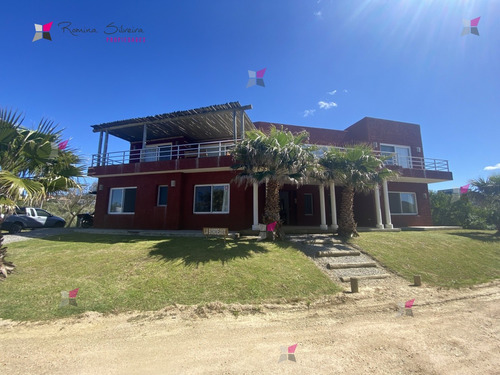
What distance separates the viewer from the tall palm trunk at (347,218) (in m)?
10.5

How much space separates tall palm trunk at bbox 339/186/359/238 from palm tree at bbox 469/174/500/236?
389 inches

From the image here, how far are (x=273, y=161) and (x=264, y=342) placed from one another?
623 centimetres

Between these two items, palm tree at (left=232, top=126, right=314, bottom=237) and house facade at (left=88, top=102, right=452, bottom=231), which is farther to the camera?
house facade at (left=88, top=102, right=452, bottom=231)

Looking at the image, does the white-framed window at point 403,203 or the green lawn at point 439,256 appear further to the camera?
the white-framed window at point 403,203

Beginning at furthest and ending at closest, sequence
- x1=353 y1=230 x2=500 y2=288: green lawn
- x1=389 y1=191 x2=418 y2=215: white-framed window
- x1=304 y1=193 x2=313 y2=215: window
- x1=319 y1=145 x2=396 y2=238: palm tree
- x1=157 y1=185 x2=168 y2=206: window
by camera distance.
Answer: x1=389 y1=191 x2=418 y2=215: white-framed window < x1=304 y1=193 x2=313 y2=215: window < x1=157 y1=185 x2=168 y2=206: window < x1=319 y1=145 x2=396 y2=238: palm tree < x1=353 y1=230 x2=500 y2=288: green lawn

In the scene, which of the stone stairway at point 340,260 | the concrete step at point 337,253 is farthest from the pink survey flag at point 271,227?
the concrete step at point 337,253

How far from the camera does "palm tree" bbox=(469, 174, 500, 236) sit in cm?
1383

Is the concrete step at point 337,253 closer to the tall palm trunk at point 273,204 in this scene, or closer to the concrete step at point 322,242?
the concrete step at point 322,242

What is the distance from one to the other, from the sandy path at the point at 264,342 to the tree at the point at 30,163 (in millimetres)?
2912

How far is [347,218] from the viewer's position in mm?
Result: 10680

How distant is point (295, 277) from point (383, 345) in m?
2.78
